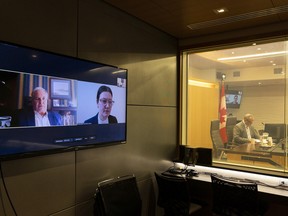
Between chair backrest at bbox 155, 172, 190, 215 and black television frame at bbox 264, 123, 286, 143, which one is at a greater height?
black television frame at bbox 264, 123, 286, 143

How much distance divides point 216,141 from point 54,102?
2.90 metres

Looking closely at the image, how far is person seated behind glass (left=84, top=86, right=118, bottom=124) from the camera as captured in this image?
2591 mm

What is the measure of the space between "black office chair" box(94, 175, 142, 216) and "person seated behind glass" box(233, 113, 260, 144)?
1.98m

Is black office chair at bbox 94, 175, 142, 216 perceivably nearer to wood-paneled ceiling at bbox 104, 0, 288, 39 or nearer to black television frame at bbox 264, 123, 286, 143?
wood-paneled ceiling at bbox 104, 0, 288, 39

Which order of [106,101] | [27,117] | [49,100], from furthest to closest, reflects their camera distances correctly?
[106,101], [49,100], [27,117]

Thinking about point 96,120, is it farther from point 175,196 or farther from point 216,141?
point 216,141

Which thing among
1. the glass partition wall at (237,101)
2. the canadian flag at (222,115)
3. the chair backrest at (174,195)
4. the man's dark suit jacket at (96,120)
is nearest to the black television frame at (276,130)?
the glass partition wall at (237,101)

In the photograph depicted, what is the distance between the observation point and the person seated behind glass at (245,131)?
390 centimetres

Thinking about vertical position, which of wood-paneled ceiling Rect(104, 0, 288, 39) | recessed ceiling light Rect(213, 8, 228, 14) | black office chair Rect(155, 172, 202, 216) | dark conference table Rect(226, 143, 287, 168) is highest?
wood-paneled ceiling Rect(104, 0, 288, 39)

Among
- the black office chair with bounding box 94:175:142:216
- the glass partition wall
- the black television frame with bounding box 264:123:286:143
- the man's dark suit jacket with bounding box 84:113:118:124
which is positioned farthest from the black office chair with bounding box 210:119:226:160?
the man's dark suit jacket with bounding box 84:113:118:124

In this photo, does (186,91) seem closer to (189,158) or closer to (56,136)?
(189,158)

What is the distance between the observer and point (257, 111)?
388 centimetres

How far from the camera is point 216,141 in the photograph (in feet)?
13.7

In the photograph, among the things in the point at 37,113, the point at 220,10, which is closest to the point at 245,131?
the point at 220,10
